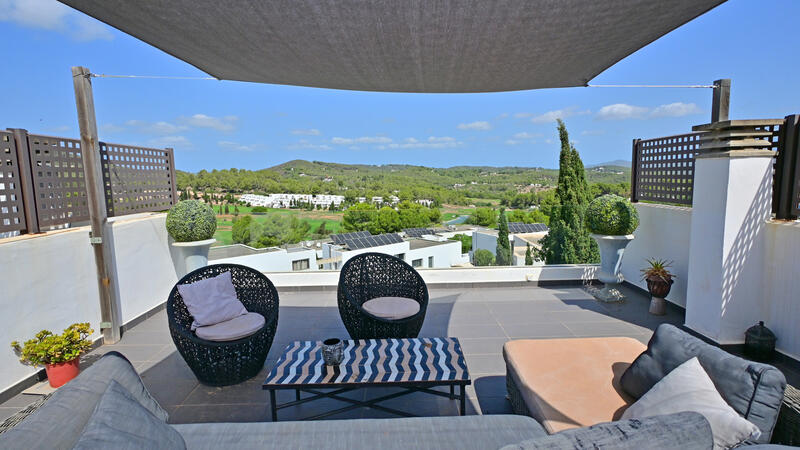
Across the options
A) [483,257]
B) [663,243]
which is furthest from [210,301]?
[483,257]

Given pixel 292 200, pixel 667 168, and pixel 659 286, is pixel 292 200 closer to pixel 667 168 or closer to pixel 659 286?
pixel 667 168

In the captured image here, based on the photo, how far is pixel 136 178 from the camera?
176 inches

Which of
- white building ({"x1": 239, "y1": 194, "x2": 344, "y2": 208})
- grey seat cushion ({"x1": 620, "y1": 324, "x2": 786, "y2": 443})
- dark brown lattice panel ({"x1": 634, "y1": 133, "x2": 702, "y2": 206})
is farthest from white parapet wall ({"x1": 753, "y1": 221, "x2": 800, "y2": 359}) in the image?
white building ({"x1": 239, "y1": 194, "x2": 344, "y2": 208})

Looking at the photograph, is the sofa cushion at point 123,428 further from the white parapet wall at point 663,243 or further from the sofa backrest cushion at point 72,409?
the white parapet wall at point 663,243

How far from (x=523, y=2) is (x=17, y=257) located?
150 inches

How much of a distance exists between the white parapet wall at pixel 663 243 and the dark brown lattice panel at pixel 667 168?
0.43ft

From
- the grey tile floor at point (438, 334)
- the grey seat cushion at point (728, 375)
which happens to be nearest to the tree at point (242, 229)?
the grey tile floor at point (438, 334)

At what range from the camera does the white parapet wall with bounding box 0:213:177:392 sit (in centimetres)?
279

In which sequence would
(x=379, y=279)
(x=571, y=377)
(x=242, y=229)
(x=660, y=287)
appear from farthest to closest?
(x=242, y=229) → (x=660, y=287) → (x=379, y=279) → (x=571, y=377)

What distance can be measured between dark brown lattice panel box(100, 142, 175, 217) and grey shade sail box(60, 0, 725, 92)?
1.37 meters

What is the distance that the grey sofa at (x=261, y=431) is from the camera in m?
1.07

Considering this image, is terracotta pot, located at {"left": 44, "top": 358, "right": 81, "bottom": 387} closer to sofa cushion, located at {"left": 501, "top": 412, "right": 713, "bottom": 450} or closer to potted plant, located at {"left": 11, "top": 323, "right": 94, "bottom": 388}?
potted plant, located at {"left": 11, "top": 323, "right": 94, "bottom": 388}

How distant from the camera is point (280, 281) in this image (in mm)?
5352

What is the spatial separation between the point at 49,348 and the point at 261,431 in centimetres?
211
